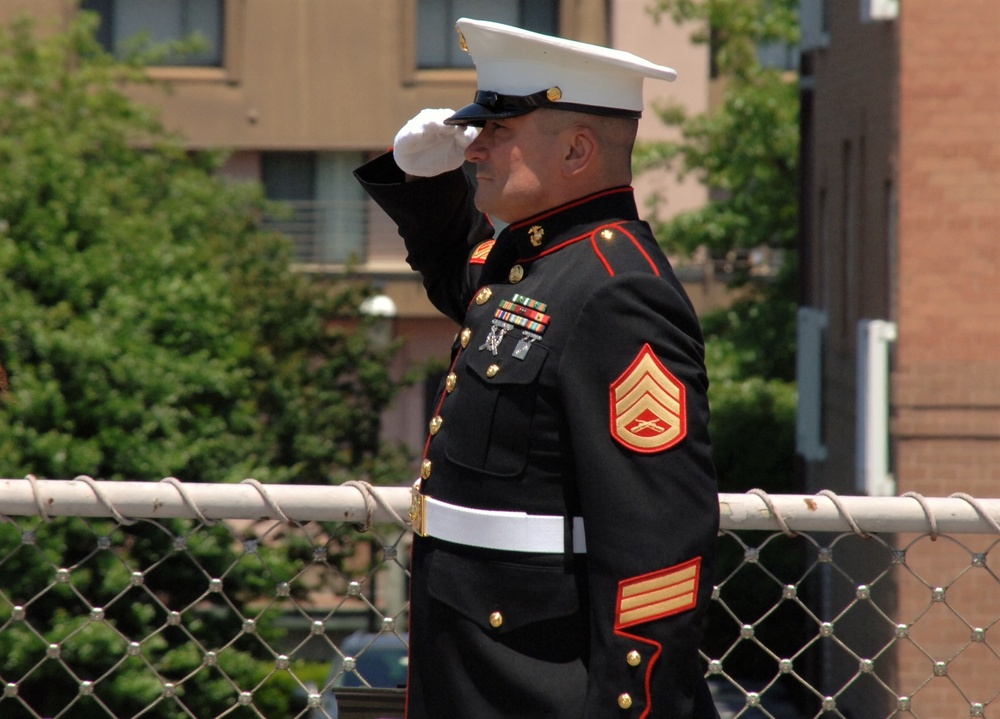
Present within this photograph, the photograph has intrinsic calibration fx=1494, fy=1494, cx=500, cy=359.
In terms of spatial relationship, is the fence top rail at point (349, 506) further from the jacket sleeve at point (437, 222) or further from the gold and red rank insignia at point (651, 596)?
the gold and red rank insignia at point (651, 596)

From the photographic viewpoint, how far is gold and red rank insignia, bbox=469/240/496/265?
10.2ft

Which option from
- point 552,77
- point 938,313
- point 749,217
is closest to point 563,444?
point 552,77

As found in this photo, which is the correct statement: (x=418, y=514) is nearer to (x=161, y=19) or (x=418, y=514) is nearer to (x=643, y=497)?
(x=643, y=497)

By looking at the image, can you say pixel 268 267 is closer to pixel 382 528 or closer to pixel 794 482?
pixel 382 528

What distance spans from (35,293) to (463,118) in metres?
8.51

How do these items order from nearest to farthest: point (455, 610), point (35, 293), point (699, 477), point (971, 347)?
point (699, 477), point (455, 610), point (35, 293), point (971, 347)

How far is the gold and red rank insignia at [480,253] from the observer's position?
10.2ft

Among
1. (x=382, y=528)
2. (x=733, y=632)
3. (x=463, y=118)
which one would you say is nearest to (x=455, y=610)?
(x=463, y=118)

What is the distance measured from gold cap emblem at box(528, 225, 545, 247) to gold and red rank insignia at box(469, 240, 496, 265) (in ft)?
1.25

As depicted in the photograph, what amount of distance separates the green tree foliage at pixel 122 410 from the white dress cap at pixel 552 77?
13.3 feet

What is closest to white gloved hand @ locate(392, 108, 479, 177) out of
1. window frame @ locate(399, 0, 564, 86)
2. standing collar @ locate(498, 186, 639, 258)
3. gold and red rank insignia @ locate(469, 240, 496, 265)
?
gold and red rank insignia @ locate(469, 240, 496, 265)

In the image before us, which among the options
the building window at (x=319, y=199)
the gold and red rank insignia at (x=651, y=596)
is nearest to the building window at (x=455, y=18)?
the building window at (x=319, y=199)

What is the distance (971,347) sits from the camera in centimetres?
1134

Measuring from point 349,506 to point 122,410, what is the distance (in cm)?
726
